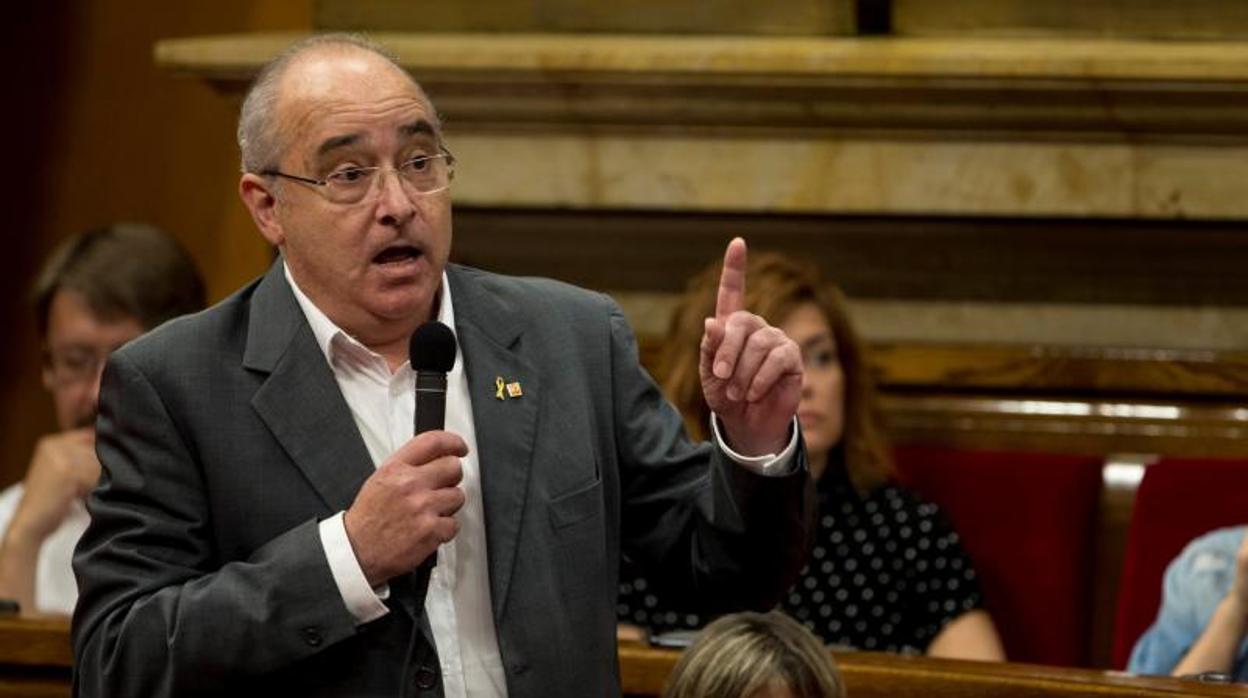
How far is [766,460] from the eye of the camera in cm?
160

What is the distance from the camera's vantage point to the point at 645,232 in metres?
3.14

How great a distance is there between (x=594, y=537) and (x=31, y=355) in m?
2.19

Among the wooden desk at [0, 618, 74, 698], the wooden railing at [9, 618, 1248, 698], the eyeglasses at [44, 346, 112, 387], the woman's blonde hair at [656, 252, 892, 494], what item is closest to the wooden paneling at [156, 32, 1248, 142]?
the woman's blonde hair at [656, 252, 892, 494]

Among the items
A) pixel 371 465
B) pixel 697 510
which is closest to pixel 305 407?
pixel 371 465

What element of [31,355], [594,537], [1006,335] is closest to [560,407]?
[594,537]

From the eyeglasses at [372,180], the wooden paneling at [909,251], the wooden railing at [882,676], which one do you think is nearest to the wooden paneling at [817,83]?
the wooden paneling at [909,251]

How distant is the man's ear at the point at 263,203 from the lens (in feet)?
5.54

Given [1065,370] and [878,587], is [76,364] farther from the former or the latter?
[1065,370]

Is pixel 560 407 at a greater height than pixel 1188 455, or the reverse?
pixel 560 407

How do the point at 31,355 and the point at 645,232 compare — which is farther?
the point at 31,355

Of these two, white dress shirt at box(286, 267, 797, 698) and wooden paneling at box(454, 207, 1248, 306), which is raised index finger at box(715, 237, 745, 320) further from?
wooden paneling at box(454, 207, 1248, 306)

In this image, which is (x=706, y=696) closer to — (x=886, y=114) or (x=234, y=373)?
(x=234, y=373)

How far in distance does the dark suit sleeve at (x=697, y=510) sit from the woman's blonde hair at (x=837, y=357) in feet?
3.24

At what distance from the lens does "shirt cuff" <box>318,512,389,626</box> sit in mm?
1506
